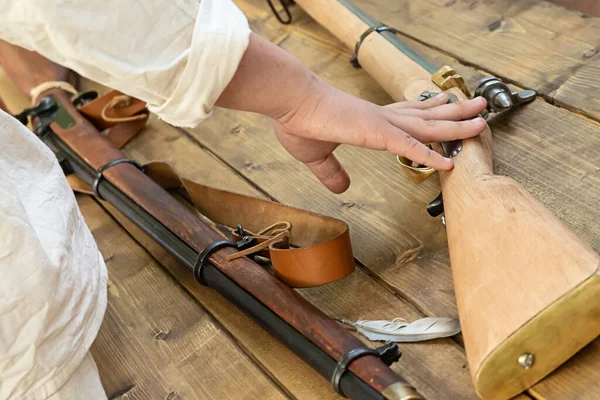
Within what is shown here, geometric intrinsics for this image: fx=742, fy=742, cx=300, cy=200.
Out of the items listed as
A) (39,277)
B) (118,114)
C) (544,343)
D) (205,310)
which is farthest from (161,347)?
(118,114)

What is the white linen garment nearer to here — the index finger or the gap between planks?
the gap between planks

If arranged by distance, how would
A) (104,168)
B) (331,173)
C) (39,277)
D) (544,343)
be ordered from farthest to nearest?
(104,168) → (331,173) → (39,277) → (544,343)

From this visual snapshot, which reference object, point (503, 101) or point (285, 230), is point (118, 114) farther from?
point (503, 101)

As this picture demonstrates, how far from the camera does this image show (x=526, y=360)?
79 cm

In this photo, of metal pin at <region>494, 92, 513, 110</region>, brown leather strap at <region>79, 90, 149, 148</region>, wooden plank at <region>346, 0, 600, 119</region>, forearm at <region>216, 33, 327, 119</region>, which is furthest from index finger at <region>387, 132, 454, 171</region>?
brown leather strap at <region>79, 90, 149, 148</region>

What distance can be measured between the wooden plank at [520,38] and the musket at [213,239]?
0.51 metres

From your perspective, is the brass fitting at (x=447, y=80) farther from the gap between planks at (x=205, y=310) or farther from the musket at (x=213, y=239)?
the gap between planks at (x=205, y=310)

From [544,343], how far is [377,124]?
0.36 m

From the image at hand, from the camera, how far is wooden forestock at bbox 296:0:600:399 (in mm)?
753

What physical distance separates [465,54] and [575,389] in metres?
0.80

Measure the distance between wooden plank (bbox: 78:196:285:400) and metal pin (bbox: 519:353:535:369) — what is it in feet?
1.05

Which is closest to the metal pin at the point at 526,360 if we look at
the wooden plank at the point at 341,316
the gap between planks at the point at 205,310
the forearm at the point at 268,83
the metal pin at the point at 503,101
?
the wooden plank at the point at 341,316

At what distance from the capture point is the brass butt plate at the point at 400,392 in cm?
79

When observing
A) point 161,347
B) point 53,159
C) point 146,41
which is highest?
point 146,41
